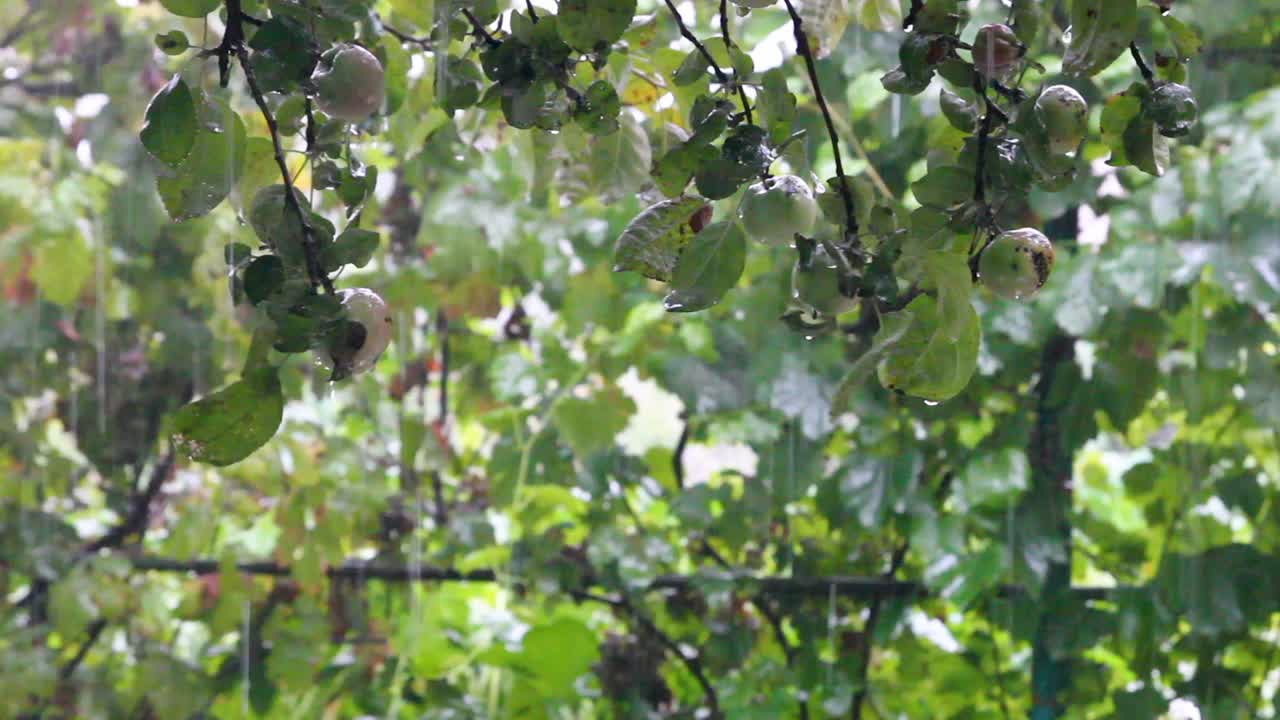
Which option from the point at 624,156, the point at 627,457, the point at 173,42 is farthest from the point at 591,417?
the point at 173,42

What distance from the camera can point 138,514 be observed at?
4.61 ft

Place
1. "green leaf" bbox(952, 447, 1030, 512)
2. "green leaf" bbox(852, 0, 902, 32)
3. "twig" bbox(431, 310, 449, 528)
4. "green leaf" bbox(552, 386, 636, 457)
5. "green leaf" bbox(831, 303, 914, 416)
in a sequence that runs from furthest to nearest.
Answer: "twig" bbox(431, 310, 449, 528) → "green leaf" bbox(552, 386, 636, 457) → "green leaf" bbox(952, 447, 1030, 512) → "green leaf" bbox(852, 0, 902, 32) → "green leaf" bbox(831, 303, 914, 416)

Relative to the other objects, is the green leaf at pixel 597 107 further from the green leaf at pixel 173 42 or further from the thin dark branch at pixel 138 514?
the thin dark branch at pixel 138 514

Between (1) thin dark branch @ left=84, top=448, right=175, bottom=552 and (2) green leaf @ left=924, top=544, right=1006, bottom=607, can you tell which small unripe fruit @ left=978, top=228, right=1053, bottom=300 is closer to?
(2) green leaf @ left=924, top=544, right=1006, bottom=607

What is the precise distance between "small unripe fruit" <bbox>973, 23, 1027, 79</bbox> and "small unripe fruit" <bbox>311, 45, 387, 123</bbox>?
0.16 metres

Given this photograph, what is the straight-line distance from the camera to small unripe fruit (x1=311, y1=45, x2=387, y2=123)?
342 millimetres

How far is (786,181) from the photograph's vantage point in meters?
0.33

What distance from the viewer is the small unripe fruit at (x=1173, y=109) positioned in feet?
1.01

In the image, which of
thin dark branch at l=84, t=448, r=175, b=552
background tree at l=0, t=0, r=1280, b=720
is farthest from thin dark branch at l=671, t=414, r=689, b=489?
thin dark branch at l=84, t=448, r=175, b=552

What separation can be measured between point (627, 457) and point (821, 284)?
3.18 feet

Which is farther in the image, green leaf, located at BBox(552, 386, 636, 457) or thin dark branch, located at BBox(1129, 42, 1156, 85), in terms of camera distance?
green leaf, located at BBox(552, 386, 636, 457)

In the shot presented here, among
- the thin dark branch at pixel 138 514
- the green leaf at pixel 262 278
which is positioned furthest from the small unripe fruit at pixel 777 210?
the thin dark branch at pixel 138 514

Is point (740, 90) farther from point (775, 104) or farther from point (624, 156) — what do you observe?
point (624, 156)

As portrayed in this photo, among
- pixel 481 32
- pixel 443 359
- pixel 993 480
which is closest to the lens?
pixel 481 32
